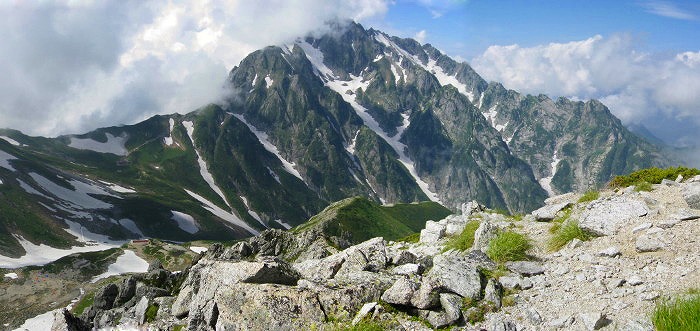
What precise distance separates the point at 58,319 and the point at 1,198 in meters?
221

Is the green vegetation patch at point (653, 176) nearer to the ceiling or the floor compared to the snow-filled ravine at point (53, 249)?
nearer to the floor

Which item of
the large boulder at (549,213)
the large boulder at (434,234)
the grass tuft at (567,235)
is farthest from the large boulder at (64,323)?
the large boulder at (549,213)

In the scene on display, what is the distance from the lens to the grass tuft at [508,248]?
50.1 ft

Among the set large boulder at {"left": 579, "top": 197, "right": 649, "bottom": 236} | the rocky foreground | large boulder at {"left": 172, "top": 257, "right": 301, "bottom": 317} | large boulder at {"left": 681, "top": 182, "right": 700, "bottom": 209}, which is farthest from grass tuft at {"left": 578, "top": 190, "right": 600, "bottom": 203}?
large boulder at {"left": 172, "top": 257, "right": 301, "bottom": 317}

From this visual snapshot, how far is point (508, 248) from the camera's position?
50.5 ft

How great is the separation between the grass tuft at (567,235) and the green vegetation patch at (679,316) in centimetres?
709

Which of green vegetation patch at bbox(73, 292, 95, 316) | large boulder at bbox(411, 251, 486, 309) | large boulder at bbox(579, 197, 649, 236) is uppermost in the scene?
green vegetation patch at bbox(73, 292, 95, 316)

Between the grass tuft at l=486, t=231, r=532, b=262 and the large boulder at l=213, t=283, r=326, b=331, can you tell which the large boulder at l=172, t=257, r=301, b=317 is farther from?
the grass tuft at l=486, t=231, r=532, b=262

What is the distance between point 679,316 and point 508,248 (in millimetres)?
7597

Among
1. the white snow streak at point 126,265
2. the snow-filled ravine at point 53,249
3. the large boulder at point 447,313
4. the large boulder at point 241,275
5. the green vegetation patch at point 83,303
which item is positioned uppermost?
the snow-filled ravine at point 53,249

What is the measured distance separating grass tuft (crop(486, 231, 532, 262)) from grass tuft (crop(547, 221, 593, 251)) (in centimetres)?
92

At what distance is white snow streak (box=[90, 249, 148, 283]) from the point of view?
432ft

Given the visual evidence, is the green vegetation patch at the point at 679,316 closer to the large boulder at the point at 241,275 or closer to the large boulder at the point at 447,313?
the large boulder at the point at 447,313

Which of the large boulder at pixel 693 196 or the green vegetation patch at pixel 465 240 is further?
the green vegetation patch at pixel 465 240
